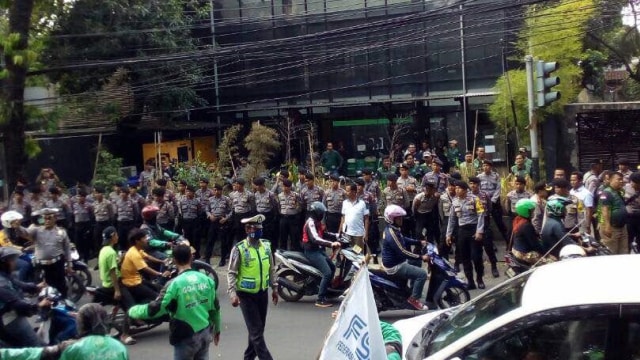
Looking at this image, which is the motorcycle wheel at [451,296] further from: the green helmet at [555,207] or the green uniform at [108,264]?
the green uniform at [108,264]

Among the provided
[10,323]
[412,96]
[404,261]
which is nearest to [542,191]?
[404,261]

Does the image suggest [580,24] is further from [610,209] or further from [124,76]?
[124,76]

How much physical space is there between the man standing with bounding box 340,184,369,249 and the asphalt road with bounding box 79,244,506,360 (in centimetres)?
194

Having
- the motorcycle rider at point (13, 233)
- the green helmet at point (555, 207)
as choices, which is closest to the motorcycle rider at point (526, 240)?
the green helmet at point (555, 207)

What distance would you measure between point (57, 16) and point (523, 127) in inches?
487

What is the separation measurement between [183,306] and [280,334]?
3760 millimetres

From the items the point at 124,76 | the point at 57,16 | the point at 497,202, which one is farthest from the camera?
the point at 124,76

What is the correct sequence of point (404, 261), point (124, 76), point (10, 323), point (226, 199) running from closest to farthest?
1. point (10, 323)
2. point (404, 261)
3. point (226, 199)
4. point (124, 76)

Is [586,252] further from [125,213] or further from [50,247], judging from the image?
[125,213]

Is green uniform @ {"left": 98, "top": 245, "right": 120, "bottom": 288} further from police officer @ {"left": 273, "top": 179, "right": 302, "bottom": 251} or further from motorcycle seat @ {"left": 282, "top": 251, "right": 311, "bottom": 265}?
police officer @ {"left": 273, "top": 179, "right": 302, "bottom": 251}

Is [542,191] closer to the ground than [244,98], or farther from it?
closer to the ground

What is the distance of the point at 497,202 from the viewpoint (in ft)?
50.3

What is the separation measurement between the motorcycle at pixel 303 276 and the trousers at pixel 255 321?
3120 mm

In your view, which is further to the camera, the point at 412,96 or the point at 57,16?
the point at 412,96
